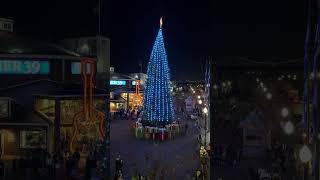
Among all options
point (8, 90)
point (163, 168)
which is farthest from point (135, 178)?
point (8, 90)

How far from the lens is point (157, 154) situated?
29.1m

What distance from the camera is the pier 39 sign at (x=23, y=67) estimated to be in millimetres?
33000

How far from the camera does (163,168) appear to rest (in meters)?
24.3

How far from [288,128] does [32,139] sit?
18.6 metres

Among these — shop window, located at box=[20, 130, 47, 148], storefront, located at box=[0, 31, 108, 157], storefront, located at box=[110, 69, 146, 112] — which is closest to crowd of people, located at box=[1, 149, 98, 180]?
storefront, located at box=[0, 31, 108, 157]

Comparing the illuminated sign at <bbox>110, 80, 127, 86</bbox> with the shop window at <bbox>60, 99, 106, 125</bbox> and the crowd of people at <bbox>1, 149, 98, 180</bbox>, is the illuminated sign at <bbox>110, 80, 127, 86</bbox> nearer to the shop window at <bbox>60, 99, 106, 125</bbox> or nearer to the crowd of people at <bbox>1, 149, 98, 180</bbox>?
the shop window at <bbox>60, 99, 106, 125</bbox>

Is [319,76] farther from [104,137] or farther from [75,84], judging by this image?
[75,84]

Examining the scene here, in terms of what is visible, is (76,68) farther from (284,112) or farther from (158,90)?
(284,112)

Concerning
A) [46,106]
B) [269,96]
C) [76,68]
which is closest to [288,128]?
[269,96]

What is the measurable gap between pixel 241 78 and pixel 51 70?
64.8 feet

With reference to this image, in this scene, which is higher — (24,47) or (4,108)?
(24,47)

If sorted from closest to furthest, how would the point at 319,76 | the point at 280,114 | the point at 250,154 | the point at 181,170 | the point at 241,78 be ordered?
the point at 319,76 → the point at 181,170 → the point at 250,154 → the point at 280,114 → the point at 241,78

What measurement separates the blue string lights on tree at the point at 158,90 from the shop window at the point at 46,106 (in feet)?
35.4

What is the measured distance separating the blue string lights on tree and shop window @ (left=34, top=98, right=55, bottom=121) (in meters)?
10.8
